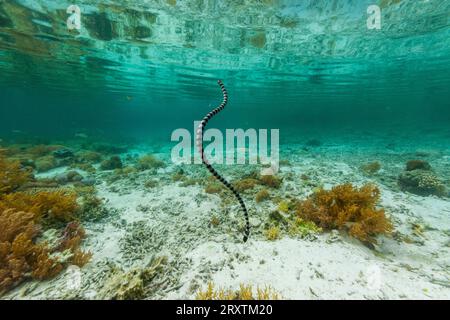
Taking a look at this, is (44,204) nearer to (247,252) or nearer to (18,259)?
(18,259)

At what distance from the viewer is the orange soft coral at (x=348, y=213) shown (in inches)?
171

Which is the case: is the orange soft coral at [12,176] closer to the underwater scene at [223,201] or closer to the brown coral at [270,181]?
the underwater scene at [223,201]

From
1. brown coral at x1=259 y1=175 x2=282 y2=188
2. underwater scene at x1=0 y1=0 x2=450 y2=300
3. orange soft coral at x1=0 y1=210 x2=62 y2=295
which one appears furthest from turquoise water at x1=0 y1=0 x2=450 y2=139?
orange soft coral at x1=0 y1=210 x2=62 y2=295

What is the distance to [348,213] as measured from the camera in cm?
458

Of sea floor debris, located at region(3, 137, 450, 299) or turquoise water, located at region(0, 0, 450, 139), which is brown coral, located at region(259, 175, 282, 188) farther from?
turquoise water, located at region(0, 0, 450, 139)

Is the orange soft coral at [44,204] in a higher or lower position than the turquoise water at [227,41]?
lower

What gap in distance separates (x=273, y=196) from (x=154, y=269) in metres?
4.27

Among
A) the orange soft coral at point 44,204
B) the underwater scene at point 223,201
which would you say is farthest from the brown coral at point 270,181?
the orange soft coral at point 44,204

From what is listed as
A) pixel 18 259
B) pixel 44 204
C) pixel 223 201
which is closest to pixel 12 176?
pixel 44 204

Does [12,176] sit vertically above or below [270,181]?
above

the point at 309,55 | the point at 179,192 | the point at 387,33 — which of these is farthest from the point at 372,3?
the point at 179,192

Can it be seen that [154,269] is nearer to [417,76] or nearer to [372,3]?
[372,3]

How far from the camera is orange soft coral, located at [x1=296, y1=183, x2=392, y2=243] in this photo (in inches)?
171

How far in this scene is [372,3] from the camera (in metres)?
10.4
